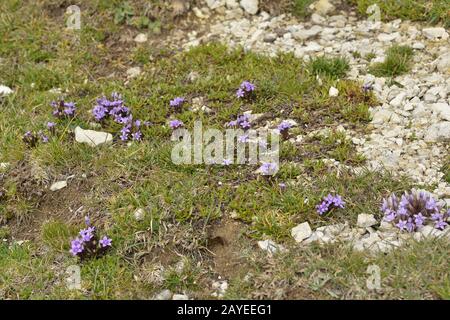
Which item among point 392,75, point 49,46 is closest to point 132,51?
point 49,46

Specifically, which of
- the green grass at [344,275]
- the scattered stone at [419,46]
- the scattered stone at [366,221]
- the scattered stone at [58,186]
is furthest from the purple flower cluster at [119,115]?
the scattered stone at [419,46]

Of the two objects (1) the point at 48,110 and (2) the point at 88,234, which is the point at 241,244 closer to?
(2) the point at 88,234

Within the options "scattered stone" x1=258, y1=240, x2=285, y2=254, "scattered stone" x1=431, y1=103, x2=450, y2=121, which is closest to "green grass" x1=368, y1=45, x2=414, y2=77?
"scattered stone" x1=431, y1=103, x2=450, y2=121

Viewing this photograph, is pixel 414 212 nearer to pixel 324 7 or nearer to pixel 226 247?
pixel 226 247

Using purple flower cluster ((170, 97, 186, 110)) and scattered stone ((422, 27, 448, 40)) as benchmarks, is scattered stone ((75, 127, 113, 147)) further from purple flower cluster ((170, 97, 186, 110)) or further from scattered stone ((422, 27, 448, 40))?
scattered stone ((422, 27, 448, 40))

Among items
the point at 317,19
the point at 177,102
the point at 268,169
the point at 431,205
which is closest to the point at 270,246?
the point at 268,169

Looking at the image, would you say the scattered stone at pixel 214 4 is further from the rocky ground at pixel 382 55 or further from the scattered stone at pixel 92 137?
the scattered stone at pixel 92 137
